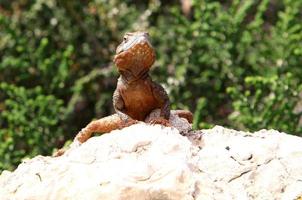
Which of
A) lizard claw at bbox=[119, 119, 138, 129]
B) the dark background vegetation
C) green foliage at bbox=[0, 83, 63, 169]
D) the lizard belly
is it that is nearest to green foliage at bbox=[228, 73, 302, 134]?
the dark background vegetation

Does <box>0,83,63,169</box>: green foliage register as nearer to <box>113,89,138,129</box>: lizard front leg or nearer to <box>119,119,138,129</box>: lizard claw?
<box>113,89,138,129</box>: lizard front leg

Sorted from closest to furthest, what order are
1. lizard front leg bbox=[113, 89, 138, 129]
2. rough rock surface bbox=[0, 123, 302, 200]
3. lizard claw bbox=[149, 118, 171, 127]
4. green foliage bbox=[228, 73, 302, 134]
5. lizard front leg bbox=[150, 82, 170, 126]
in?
rough rock surface bbox=[0, 123, 302, 200] < lizard claw bbox=[149, 118, 171, 127] < lizard front leg bbox=[113, 89, 138, 129] < lizard front leg bbox=[150, 82, 170, 126] < green foliage bbox=[228, 73, 302, 134]

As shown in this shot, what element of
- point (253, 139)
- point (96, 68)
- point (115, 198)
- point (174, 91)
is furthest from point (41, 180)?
point (96, 68)

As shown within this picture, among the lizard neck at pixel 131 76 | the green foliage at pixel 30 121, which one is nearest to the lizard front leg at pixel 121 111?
the lizard neck at pixel 131 76

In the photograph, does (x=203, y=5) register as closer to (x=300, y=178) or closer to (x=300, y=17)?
(x=300, y=17)

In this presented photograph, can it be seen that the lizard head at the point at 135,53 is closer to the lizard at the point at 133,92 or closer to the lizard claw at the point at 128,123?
the lizard at the point at 133,92

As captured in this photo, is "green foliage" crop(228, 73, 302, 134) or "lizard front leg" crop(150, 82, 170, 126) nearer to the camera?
"lizard front leg" crop(150, 82, 170, 126)
